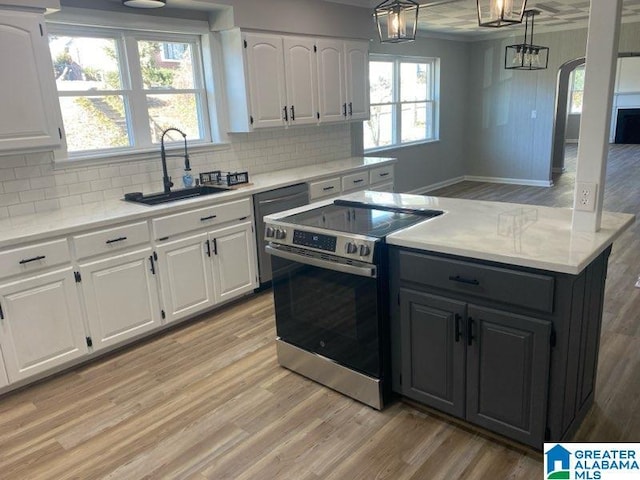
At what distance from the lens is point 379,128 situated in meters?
6.88

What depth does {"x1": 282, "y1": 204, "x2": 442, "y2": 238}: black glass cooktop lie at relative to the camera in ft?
8.01

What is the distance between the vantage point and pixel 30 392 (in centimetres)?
282

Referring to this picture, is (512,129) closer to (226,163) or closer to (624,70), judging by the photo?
(226,163)

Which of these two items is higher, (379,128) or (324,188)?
(379,128)

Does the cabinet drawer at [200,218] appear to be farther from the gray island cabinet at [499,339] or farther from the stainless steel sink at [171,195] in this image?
the gray island cabinet at [499,339]

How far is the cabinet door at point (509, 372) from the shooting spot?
1.96 meters

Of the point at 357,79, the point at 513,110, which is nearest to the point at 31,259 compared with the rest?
the point at 357,79

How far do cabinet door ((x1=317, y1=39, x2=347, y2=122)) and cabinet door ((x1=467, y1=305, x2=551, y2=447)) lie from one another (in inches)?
128

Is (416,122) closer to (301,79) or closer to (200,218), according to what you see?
(301,79)

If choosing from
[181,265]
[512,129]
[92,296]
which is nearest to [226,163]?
[181,265]

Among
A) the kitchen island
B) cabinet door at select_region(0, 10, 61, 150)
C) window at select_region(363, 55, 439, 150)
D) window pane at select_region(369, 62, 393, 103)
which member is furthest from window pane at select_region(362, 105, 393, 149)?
the kitchen island

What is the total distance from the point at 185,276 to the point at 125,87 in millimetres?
1571

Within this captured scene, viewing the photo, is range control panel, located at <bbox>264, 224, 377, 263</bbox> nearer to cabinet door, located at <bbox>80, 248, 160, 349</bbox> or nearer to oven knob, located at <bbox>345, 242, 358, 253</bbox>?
oven knob, located at <bbox>345, 242, 358, 253</bbox>

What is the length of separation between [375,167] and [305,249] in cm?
272
